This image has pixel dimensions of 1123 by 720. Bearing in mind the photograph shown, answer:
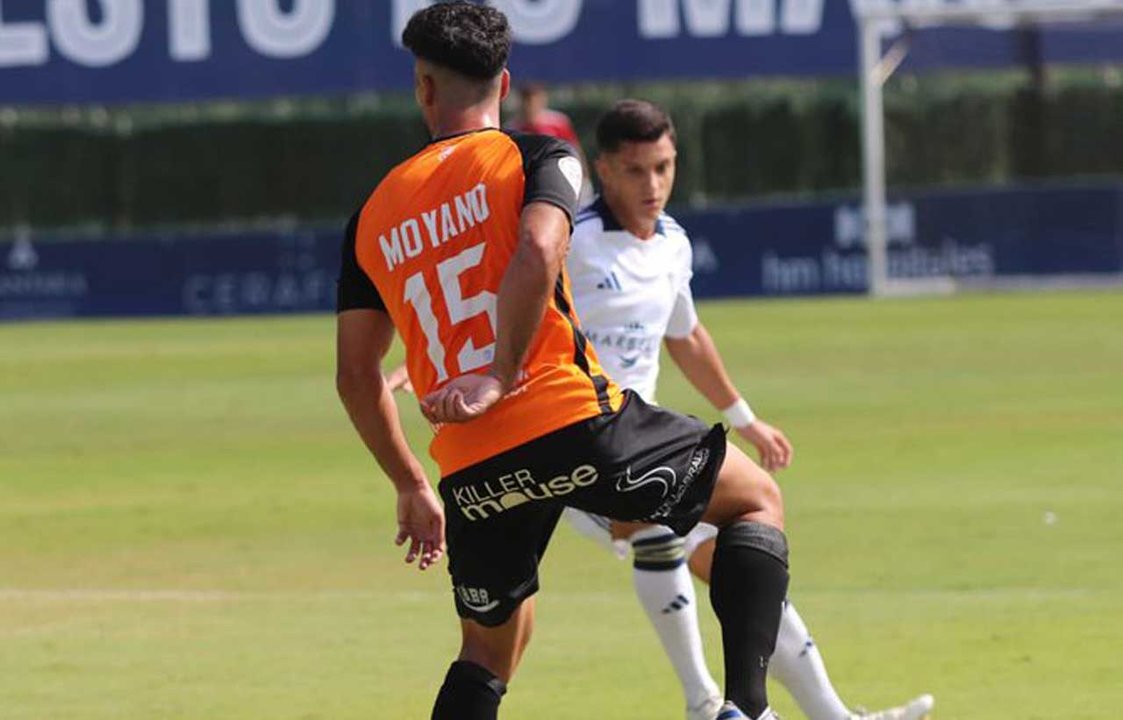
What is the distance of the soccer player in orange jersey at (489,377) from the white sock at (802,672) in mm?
584

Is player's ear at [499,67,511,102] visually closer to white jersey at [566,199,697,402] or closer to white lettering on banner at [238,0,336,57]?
white jersey at [566,199,697,402]

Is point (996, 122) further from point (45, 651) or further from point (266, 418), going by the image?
point (45, 651)

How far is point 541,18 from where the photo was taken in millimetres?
31500

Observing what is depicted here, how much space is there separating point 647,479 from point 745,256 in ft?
79.6

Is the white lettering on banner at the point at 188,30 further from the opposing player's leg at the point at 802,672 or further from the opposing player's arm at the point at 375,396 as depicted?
the opposing player's arm at the point at 375,396

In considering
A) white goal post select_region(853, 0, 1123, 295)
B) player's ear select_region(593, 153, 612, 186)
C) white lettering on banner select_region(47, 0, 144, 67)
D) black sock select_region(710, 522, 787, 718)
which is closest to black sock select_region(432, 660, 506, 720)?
black sock select_region(710, 522, 787, 718)

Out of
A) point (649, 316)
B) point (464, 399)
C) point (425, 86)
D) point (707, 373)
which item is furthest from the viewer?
point (707, 373)

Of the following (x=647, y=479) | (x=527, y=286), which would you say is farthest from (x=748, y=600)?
(x=527, y=286)

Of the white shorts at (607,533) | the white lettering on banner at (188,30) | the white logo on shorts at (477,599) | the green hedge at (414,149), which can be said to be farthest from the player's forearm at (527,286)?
the white lettering on banner at (188,30)

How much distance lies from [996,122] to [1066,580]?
954 inches

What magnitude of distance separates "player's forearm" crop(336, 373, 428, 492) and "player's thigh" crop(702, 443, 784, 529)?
0.80 m

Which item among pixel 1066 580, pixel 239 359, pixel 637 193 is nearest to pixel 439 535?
pixel 637 193

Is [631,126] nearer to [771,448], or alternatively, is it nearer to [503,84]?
[771,448]

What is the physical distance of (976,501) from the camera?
41.9 feet
